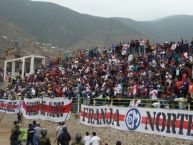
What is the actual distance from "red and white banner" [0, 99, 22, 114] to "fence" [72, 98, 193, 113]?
9544mm

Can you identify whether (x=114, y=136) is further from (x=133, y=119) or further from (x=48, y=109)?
(x=48, y=109)

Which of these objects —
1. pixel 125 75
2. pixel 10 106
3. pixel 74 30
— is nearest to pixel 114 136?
pixel 125 75

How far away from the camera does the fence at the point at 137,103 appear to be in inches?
734

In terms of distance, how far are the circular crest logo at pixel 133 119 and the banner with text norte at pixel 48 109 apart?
717cm

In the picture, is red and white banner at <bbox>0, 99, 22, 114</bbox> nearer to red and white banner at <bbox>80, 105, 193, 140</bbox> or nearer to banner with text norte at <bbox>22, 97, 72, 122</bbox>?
banner with text norte at <bbox>22, 97, 72, 122</bbox>

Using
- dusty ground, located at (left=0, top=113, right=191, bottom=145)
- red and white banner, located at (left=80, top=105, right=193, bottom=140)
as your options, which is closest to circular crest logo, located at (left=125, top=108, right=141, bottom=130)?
red and white banner, located at (left=80, top=105, right=193, bottom=140)

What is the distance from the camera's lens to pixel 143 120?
66.5ft

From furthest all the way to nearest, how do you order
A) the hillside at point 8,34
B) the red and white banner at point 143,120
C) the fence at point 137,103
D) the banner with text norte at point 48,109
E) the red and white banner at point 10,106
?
the hillside at point 8,34, the red and white banner at point 10,106, the banner with text norte at point 48,109, the fence at point 137,103, the red and white banner at point 143,120

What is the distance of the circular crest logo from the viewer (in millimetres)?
20720

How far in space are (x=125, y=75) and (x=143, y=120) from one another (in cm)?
799

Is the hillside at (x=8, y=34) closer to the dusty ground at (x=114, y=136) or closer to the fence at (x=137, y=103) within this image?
the dusty ground at (x=114, y=136)

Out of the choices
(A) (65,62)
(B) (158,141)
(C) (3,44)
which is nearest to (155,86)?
(B) (158,141)

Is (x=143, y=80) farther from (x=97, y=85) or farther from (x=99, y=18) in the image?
(x=99, y=18)

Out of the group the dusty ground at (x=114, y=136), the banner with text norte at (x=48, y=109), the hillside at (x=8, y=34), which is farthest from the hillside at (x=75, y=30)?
the dusty ground at (x=114, y=136)
